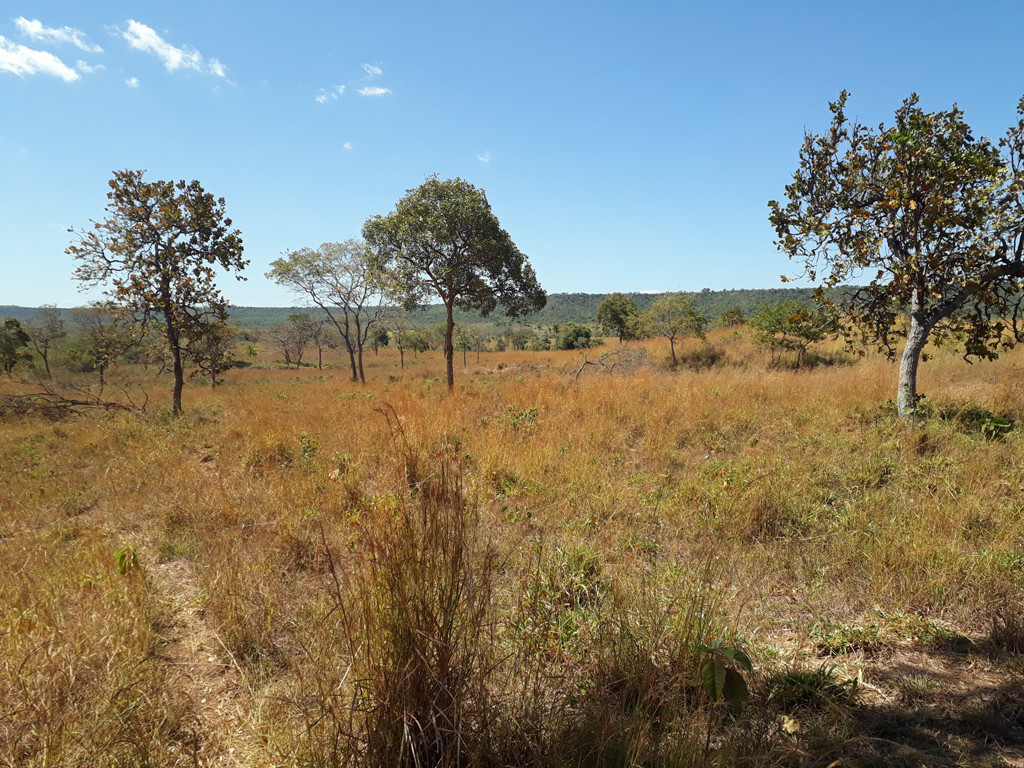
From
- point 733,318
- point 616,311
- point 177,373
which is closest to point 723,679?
point 177,373

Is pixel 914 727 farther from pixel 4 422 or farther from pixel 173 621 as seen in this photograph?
pixel 4 422

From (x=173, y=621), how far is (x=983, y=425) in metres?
10.3

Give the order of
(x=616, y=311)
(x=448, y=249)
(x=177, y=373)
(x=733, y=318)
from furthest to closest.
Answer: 1. (x=616, y=311)
2. (x=733, y=318)
3. (x=448, y=249)
4. (x=177, y=373)

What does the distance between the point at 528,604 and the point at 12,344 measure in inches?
2143

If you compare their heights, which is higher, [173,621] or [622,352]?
[622,352]

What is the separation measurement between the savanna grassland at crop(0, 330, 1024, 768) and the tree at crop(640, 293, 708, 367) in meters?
18.4

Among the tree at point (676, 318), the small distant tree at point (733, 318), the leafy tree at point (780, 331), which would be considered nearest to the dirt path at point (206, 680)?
the leafy tree at point (780, 331)

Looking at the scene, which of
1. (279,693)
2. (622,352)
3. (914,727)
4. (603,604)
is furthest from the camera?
(622,352)

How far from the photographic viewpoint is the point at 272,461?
6.86m

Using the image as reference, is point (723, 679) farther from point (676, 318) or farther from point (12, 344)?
point (12, 344)

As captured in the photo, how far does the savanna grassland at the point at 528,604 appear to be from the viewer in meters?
1.76

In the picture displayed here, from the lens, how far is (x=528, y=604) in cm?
280

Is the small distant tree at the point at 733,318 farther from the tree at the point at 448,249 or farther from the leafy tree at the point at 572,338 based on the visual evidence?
the leafy tree at the point at 572,338


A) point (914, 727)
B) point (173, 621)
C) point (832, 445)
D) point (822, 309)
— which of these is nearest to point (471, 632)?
point (914, 727)
